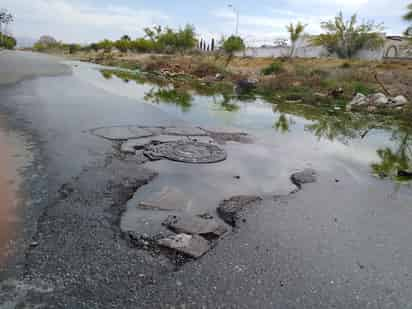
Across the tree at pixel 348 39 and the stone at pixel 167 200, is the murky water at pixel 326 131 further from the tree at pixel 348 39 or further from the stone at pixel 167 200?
the tree at pixel 348 39

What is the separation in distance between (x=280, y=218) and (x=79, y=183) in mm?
2572

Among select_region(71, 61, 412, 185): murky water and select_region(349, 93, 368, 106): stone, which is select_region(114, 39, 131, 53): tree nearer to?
select_region(71, 61, 412, 185): murky water

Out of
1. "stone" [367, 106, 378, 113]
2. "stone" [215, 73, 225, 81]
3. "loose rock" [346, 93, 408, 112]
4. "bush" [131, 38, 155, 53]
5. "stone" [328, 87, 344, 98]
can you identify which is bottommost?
"stone" [367, 106, 378, 113]

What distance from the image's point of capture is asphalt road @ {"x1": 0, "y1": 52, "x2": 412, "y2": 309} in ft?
7.45

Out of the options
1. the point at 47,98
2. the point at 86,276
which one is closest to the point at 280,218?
the point at 86,276

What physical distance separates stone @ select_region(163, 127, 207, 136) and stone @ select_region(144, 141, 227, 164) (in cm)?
89

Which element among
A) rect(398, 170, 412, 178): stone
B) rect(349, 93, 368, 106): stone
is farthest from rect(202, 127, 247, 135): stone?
rect(349, 93, 368, 106): stone

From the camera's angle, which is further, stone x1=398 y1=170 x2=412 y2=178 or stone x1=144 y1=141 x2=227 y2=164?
stone x1=398 y1=170 x2=412 y2=178

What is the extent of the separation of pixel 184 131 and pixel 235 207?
155 inches

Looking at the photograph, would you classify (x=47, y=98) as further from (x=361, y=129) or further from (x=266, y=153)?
(x=361, y=129)

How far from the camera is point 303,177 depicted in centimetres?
503

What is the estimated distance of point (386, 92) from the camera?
50.0 feet

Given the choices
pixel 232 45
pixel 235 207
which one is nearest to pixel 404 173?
pixel 235 207

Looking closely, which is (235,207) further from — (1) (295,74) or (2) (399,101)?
(1) (295,74)
